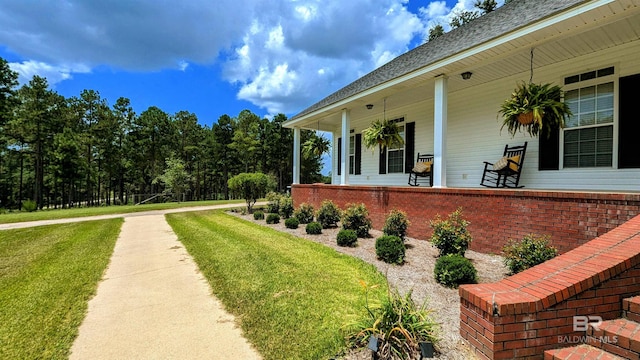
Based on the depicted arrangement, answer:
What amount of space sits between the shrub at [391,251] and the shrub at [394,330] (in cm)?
217

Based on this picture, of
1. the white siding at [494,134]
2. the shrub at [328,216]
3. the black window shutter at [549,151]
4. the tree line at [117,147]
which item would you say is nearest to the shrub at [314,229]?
the shrub at [328,216]

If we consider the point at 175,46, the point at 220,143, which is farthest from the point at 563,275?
the point at 220,143

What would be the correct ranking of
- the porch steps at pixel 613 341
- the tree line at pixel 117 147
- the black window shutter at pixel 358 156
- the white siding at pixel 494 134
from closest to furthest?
the porch steps at pixel 613 341 → the white siding at pixel 494 134 → the black window shutter at pixel 358 156 → the tree line at pixel 117 147

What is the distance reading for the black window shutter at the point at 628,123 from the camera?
4957 millimetres

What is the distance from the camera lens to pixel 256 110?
38406 mm

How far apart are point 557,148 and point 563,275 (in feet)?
16.3

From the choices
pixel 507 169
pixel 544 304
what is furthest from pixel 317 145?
pixel 544 304

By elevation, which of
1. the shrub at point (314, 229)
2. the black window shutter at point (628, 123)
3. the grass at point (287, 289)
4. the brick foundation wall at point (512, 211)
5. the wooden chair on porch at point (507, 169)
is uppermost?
the black window shutter at point (628, 123)

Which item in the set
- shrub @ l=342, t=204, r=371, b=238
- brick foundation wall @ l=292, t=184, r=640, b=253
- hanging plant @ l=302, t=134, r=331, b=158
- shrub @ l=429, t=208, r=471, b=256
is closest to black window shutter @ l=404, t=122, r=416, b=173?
brick foundation wall @ l=292, t=184, r=640, b=253

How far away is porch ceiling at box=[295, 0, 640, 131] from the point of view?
423 cm

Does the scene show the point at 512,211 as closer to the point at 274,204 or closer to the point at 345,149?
the point at 345,149

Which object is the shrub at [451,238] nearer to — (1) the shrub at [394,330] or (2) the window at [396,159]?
(1) the shrub at [394,330]

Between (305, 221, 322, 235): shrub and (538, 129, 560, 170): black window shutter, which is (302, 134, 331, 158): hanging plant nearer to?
(305, 221, 322, 235): shrub

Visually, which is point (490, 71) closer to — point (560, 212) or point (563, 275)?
point (560, 212)
